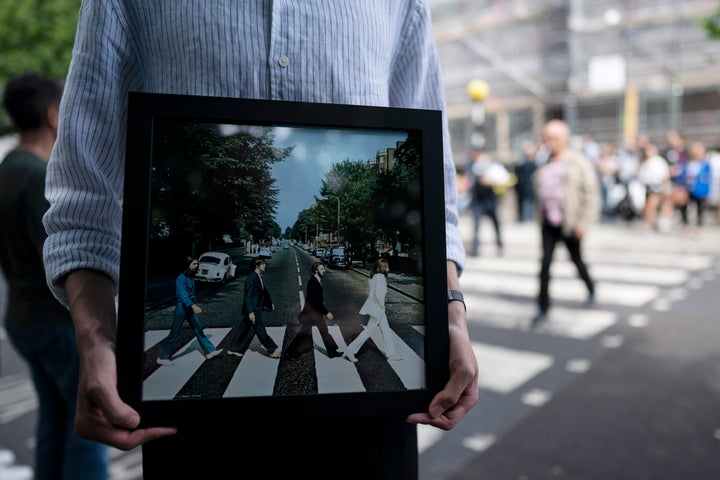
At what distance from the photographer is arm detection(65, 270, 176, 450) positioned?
99cm

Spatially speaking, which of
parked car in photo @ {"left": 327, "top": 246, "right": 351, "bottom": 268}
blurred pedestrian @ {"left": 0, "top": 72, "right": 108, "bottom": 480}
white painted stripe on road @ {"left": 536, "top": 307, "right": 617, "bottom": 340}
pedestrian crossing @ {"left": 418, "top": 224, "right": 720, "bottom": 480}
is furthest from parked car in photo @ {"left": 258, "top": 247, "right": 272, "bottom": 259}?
white painted stripe on road @ {"left": 536, "top": 307, "right": 617, "bottom": 340}

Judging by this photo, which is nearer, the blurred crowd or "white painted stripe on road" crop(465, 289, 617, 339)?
"white painted stripe on road" crop(465, 289, 617, 339)

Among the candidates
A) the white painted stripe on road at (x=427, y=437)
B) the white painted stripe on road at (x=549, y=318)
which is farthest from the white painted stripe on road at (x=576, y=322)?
the white painted stripe on road at (x=427, y=437)

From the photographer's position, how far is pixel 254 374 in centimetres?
103

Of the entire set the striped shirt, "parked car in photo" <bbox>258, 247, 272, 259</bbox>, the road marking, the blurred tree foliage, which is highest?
the blurred tree foliage

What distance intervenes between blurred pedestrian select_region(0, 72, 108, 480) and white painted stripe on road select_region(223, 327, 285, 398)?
1904 millimetres

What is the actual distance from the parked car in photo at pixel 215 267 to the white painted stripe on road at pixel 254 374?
0.37ft

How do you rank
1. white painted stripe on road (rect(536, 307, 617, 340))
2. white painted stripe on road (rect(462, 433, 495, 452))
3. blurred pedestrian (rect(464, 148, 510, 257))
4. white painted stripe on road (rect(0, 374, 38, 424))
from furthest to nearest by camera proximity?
1. blurred pedestrian (rect(464, 148, 510, 257))
2. white painted stripe on road (rect(536, 307, 617, 340))
3. white painted stripe on road (rect(0, 374, 38, 424))
4. white painted stripe on road (rect(462, 433, 495, 452))

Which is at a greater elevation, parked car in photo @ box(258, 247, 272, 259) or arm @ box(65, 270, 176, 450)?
parked car in photo @ box(258, 247, 272, 259)

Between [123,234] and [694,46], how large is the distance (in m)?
27.1

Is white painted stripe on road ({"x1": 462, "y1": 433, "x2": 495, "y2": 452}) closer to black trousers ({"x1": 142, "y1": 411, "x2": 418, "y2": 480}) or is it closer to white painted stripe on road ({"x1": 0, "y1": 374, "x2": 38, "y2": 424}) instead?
black trousers ({"x1": 142, "y1": 411, "x2": 418, "y2": 480})

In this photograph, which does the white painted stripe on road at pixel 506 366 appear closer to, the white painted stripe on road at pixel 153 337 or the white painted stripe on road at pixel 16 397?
the white painted stripe on road at pixel 16 397

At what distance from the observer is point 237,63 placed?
1.23 m

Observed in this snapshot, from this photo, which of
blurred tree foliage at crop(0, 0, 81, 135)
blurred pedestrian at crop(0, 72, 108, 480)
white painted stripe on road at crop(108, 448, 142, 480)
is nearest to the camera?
Answer: blurred pedestrian at crop(0, 72, 108, 480)
